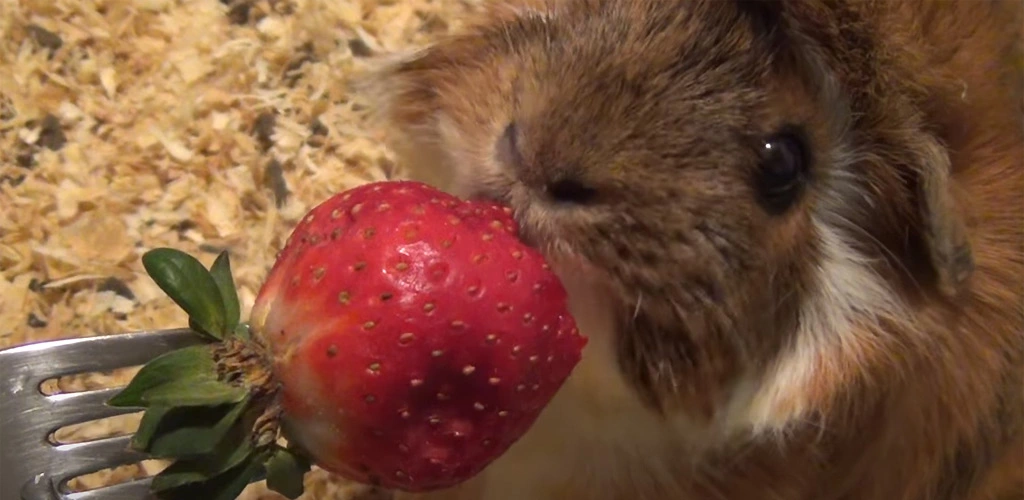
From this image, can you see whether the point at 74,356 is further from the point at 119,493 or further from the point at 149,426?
the point at 149,426

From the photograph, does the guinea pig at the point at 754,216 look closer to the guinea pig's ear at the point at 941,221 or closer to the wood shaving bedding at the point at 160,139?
the guinea pig's ear at the point at 941,221

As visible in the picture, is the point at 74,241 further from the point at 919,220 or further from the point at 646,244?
the point at 919,220

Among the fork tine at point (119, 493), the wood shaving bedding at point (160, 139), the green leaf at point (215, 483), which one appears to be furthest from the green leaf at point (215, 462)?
the wood shaving bedding at point (160, 139)

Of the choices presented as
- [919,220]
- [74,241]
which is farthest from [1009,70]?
[74,241]

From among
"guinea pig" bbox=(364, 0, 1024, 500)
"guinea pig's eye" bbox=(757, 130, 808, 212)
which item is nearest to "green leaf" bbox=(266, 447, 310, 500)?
"guinea pig" bbox=(364, 0, 1024, 500)

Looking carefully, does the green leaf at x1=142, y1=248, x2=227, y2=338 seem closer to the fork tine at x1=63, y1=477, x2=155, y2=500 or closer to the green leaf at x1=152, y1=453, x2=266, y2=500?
the green leaf at x1=152, y1=453, x2=266, y2=500
